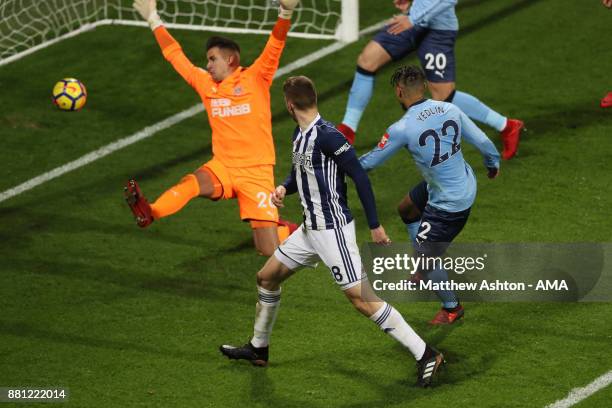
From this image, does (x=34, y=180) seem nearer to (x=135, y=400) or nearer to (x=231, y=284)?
(x=231, y=284)

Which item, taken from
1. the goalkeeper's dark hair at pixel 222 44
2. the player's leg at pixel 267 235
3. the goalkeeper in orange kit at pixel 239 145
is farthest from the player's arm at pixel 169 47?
the player's leg at pixel 267 235

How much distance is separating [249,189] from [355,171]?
2172 millimetres

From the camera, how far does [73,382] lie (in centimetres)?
862

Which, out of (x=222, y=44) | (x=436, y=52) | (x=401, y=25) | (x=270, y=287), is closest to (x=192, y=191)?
(x=222, y=44)

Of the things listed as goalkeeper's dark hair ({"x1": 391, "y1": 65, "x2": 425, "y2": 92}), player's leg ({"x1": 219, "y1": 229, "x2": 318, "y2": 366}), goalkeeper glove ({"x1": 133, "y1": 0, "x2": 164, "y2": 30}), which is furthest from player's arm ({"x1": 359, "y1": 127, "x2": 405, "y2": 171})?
goalkeeper glove ({"x1": 133, "y1": 0, "x2": 164, "y2": 30})

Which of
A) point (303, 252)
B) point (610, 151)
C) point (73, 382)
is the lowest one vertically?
point (610, 151)

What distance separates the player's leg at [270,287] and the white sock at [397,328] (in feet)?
1.96

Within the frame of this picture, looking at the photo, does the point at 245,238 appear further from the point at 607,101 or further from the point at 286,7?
the point at 607,101

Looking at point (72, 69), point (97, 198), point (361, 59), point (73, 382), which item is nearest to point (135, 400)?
point (73, 382)

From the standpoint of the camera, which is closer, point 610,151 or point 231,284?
point 231,284

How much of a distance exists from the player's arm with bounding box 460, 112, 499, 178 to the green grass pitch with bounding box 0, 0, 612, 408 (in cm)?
109

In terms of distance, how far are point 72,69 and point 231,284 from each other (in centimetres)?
564

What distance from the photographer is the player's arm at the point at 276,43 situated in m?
9.78

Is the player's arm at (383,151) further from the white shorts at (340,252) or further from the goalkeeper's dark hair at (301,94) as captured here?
the goalkeeper's dark hair at (301,94)
